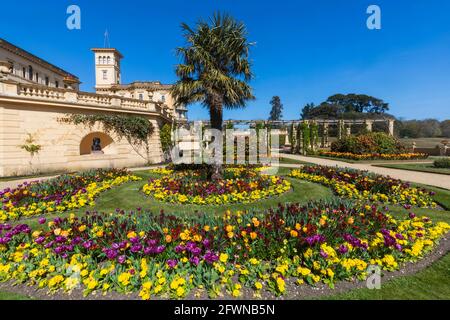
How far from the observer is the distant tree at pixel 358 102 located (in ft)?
348

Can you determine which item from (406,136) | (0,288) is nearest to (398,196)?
(0,288)

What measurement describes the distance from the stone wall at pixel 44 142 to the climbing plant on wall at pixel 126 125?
14.6 inches

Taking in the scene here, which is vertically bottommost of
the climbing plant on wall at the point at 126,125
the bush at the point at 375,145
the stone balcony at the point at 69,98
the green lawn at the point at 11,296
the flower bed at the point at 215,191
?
the green lawn at the point at 11,296

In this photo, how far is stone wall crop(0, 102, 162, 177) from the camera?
1210 cm

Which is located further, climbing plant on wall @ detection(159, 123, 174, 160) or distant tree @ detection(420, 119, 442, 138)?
distant tree @ detection(420, 119, 442, 138)

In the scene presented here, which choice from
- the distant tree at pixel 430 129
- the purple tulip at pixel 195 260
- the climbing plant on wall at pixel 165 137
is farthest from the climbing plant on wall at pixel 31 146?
the distant tree at pixel 430 129

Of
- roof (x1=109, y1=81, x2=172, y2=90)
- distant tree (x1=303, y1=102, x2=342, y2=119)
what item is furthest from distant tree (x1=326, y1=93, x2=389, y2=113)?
roof (x1=109, y1=81, x2=172, y2=90)

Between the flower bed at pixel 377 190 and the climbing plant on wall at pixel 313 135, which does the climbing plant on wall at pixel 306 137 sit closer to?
the climbing plant on wall at pixel 313 135

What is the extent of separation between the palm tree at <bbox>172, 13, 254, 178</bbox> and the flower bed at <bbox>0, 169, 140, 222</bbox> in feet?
15.7

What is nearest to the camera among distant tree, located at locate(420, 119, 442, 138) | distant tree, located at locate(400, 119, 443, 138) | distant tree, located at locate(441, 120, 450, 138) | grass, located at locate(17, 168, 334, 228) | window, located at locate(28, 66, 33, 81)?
grass, located at locate(17, 168, 334, 228)

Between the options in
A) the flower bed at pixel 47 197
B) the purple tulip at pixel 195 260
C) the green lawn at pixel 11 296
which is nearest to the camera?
the green lawn at pixel 11 296

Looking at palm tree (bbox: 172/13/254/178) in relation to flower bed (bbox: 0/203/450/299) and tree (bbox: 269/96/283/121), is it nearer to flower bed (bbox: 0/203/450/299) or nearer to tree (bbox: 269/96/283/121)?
flower bed (bbox: 0/203/450/299)
